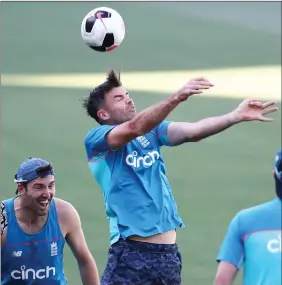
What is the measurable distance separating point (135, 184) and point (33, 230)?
855mm

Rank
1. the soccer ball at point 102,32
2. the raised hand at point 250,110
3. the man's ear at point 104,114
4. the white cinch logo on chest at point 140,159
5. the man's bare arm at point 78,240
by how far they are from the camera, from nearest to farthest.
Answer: the raised hand at point 250,110 < the white cinch logo on chest at point 140,159 < the man's bare arm at point 78,240 < the man's ear at point 104,114 < the soccer ball at point 102,32

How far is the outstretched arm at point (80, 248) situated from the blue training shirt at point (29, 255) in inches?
4.7

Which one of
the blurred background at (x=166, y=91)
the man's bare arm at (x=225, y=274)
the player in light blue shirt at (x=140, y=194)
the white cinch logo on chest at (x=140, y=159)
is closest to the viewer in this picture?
the man's bare arm at (x=225, y=274)

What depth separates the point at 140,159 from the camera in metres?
7.40

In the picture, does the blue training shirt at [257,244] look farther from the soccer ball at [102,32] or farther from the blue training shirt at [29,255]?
the soccer ball at [102,32]

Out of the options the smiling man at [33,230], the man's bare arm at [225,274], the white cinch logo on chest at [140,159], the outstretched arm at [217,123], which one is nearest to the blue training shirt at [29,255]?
the smiling man at [33,230]

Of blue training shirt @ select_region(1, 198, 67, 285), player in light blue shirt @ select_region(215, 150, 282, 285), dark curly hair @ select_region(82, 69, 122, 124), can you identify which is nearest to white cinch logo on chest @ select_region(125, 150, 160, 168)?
dark curly hair @ select_region(82, 69, 122, 124)

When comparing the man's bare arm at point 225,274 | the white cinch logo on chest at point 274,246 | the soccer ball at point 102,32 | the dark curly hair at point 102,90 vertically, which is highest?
the soccer ball at point 102,32

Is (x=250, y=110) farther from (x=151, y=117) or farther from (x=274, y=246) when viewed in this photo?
(x=274, y=246)

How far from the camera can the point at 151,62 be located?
56.5ft

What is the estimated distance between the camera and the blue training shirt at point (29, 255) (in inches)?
293

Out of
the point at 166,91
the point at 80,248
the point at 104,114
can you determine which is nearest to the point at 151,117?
the point at 104,114

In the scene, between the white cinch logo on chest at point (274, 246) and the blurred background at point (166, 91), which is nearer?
A: the white cinch logo on chest at point (274, 246)

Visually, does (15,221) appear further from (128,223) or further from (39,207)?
(128,223)
